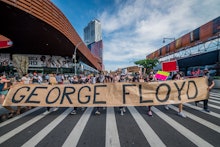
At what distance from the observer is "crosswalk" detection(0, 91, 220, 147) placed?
2916 millimetres

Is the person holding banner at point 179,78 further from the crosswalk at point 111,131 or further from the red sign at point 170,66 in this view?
the red sign at point 170,66

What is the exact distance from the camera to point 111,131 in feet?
11.5

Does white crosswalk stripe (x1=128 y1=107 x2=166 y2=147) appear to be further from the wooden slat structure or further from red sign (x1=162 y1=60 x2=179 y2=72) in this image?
the wooden slat structure

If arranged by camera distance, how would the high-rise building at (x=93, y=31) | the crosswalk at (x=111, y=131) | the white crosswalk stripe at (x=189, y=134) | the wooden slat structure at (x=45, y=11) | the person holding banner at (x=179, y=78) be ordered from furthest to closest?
the high-rise building at (x=93, y=31) → the wooden slat structure at (x=45, y=11) → the person holding banner at (x=179, y=78) → the crosswalk at (x=111, y=131) → the white crosswalk stripe at (x=189, y=134)

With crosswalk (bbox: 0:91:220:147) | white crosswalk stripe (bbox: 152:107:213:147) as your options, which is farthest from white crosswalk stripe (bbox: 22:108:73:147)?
white crosswalk stripe (bbox: 152:107:213:147)

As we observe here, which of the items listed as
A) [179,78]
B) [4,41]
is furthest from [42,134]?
[4,41]

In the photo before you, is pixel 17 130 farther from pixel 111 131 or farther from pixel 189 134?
pixel 189 134

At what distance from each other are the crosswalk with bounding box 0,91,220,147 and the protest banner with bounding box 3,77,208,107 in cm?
60

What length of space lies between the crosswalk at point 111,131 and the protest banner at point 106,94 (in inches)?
23.7

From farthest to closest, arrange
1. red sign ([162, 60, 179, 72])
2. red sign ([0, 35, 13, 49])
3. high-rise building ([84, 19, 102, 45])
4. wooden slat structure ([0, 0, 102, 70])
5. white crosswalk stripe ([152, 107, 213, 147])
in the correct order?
high-rise building ([84, 19, 102, 45]) → red sign ([0, 35, 13, 49]) → wooden slat structure ([0, 0, 102, 70]) → red sign ([162, 60, 179, 72]) → white crosswalk stripe ([152, 107, 213, 147])

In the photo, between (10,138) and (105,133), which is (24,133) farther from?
(105,133)

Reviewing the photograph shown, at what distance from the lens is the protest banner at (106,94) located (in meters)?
4.80

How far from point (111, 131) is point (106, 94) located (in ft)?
5.32

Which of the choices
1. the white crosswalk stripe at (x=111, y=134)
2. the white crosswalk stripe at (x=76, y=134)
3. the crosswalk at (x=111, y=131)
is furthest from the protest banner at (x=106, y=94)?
the white crosswalk stripe at (x=111, y=134)
